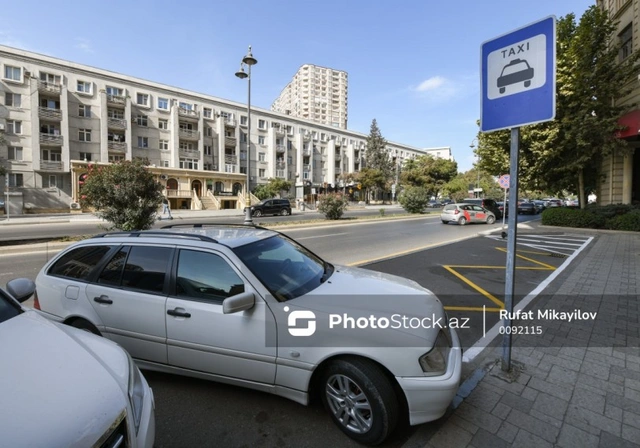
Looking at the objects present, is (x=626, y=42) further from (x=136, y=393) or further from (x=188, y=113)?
(x=188, y=113)

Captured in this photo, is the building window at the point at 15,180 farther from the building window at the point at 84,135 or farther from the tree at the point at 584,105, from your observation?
the tree at the point at 584,105

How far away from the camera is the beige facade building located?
1304 inches

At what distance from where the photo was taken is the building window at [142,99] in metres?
41.1

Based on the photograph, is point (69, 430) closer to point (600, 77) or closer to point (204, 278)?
point (204, 278)

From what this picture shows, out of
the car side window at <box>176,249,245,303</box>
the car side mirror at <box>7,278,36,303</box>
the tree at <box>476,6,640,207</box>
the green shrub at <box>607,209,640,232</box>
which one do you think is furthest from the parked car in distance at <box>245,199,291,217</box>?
the car side window at <box>176,249,245,303</box>

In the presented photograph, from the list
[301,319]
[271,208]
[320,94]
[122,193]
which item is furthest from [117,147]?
[320,94]

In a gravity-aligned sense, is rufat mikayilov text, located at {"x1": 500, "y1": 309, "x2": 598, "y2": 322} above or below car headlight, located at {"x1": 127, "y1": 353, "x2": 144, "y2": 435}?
below

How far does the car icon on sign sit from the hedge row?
58.0 feet

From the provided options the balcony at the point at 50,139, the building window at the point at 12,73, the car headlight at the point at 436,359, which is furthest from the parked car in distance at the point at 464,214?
the building window at the point at 12,73

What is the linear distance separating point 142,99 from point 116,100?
3.54 metres

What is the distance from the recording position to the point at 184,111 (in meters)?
44.4

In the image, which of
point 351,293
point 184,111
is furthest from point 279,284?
point 184,111

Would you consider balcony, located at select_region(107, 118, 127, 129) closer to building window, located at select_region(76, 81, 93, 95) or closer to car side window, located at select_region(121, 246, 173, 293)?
building window, located at select_region(76, 81, 93, 95)

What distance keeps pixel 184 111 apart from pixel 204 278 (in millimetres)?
48089
